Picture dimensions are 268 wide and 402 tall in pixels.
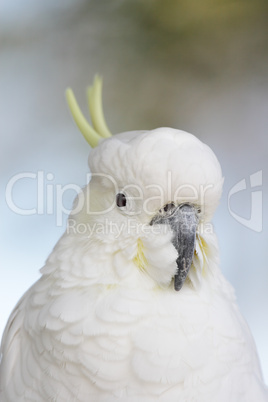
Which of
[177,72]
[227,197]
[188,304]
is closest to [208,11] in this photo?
[177,72]

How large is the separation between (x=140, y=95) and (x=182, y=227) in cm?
126

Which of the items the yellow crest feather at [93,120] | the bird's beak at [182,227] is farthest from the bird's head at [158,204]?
the yellow crest feather at [93,120]

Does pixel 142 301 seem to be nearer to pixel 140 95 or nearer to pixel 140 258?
pixel 140 258

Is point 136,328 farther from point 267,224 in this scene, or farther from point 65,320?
point 267,224

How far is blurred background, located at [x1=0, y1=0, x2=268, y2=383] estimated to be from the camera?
2.30 meters

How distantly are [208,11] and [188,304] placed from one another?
1.45m

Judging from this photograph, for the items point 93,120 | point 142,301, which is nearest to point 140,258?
point 142,301

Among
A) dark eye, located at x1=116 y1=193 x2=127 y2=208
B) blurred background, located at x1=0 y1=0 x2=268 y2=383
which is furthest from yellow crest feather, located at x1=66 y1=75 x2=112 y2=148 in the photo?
blurred background, located at x1=0 y1=0 x2=268 y2=383

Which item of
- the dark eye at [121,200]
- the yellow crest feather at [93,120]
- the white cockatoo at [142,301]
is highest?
the yellow crest feather at [93,120]

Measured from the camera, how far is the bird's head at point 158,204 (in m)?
1.21

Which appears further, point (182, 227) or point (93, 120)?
point (93, 120)

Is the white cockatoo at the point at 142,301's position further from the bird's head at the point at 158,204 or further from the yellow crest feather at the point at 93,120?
the yellow crest feather at the point at 93,120

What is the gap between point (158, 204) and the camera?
1.22m

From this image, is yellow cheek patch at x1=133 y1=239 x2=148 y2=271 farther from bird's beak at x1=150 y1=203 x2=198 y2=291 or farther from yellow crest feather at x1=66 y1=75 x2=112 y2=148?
yellow crest feather at x1=66 y1=75 x2=112 y2=148
